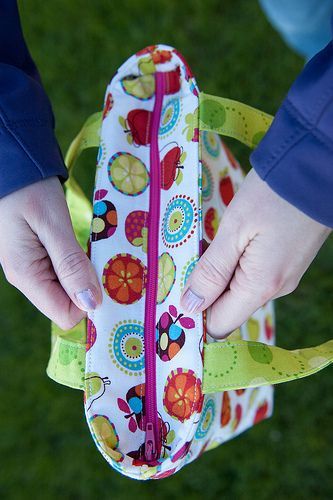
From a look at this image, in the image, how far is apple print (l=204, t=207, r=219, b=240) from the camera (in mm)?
1265

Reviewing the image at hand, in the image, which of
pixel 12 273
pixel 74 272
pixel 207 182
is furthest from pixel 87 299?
pixel 207 182

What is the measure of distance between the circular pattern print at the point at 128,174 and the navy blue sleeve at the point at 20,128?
111 millimetres

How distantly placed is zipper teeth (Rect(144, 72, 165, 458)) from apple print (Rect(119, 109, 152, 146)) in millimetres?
14

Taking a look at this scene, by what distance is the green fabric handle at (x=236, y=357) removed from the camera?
1.06m

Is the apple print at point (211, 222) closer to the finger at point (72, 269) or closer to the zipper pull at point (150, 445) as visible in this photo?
the finger at point (72, 269)

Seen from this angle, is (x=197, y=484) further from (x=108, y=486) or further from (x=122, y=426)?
(x=122, y=426)

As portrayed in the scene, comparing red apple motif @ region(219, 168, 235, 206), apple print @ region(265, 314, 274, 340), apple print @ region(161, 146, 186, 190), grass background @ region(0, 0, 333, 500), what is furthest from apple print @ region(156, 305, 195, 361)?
grass background @ region(0, 0, 333, 500)

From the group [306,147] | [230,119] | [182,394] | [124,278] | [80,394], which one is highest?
[306,147]

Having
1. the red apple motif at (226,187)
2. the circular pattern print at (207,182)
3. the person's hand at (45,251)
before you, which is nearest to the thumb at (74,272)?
the person's hand at (45,251)

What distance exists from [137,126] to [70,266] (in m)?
0.39

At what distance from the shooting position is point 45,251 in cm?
113

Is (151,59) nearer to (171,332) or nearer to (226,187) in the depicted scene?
(226,187)

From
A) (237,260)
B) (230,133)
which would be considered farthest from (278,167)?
(230,133)

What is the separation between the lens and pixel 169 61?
4.31ft
